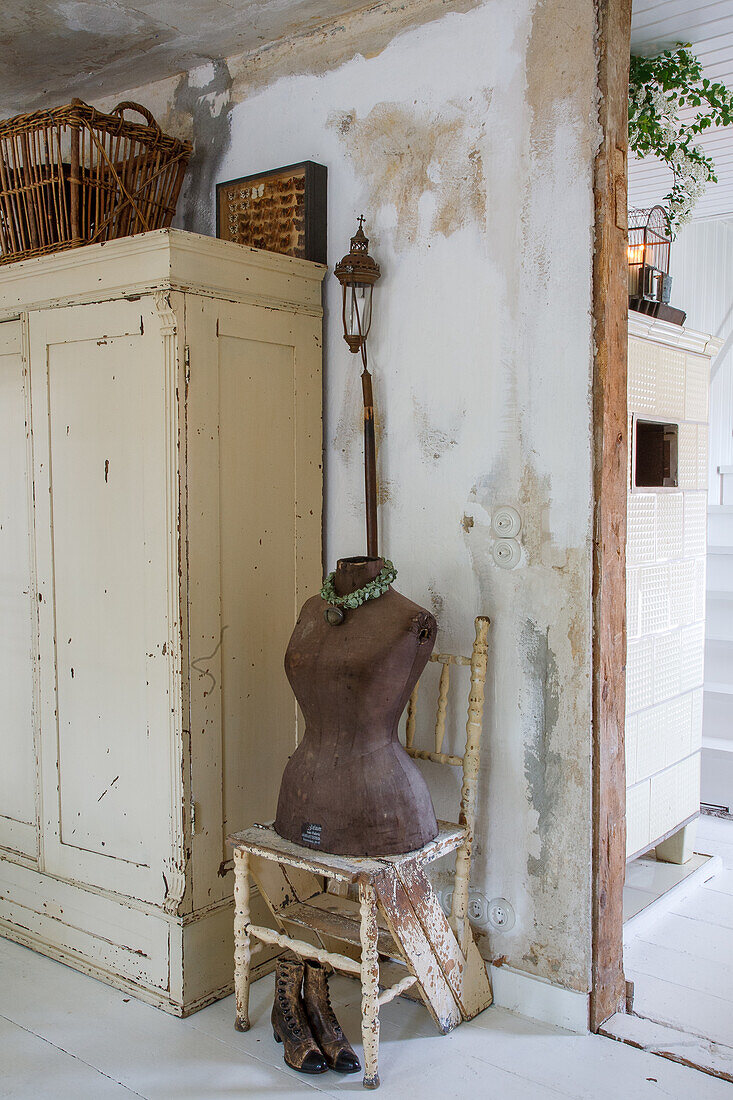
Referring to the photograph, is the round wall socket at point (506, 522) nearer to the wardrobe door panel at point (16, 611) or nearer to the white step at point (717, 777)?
the wardrobe door panel at point (16, 611)

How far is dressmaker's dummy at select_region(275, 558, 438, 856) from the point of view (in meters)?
2.21

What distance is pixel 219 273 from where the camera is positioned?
2514 mm

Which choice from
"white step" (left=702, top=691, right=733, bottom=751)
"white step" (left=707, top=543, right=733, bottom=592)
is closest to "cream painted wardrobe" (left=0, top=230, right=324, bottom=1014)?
"white step" (left=702, top=691, right=733, bottom=751)

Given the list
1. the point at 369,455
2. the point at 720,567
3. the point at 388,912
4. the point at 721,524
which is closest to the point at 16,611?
the point at 369,455

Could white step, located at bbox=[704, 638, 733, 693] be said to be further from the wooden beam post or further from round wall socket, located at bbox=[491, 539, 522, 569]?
round wall socket, located at bbox=[491, 539, 522, 569]

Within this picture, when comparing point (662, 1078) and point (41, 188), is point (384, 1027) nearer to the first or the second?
point (662, 1078)

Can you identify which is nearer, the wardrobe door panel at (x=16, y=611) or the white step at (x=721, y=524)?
the wardrobe door panel at (x=16, y=611)

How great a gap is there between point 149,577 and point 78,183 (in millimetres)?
1185

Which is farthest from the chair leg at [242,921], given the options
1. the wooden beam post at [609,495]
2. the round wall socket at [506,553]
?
the round wall socket at [506,553]

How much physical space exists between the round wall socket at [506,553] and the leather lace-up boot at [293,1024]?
113 centimetres

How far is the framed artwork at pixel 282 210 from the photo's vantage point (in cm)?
277

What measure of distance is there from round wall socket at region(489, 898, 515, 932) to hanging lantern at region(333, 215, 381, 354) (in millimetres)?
1561

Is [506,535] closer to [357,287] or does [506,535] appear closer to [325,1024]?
[357,287]

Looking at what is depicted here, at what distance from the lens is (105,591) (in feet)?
8.60
